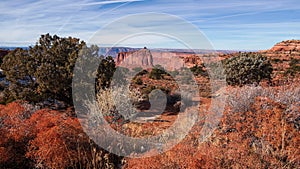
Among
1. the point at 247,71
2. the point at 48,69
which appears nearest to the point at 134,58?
the point at 48,69

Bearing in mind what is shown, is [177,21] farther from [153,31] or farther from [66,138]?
[66,138]

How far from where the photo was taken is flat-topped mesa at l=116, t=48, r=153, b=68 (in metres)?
11.0

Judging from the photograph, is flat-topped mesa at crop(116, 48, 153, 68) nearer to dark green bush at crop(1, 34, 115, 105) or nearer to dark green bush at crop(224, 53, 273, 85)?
dark green bush at crop(1, 34, 115, 105)

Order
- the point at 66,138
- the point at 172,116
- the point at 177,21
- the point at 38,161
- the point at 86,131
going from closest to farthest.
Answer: the point at 38,161, the point at 66,138, the point at 86,131, the point at 177,21, the point at 172,116

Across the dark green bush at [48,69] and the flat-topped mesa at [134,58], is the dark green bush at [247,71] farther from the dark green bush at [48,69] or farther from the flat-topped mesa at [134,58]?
the dark green bush at [48,69]

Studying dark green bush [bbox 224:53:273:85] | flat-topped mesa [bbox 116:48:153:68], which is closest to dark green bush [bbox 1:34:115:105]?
flat-topped mesa [bbox 116:48:153:68]

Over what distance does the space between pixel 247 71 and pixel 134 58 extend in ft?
21.1

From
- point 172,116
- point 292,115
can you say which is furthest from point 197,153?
point 172,116

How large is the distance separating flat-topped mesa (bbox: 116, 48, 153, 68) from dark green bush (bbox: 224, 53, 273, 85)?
458cm

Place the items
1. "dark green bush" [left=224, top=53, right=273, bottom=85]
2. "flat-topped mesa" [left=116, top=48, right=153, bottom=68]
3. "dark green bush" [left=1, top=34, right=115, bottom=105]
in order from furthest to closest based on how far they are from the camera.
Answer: "dark green bush" [left=224, top=53, right=273, bottom=85] → "flat-topped mesa" [left=116, top=48, right=153, bottom=68] → "dark green bush" [left=1, top=34, right=115, bottom=105]

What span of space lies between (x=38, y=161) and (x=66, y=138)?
61 centimetres

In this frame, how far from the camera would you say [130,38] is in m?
6.67

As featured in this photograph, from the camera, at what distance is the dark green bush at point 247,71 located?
47.2 ft

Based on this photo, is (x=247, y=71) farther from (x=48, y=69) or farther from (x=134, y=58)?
(x=48, y=69)
